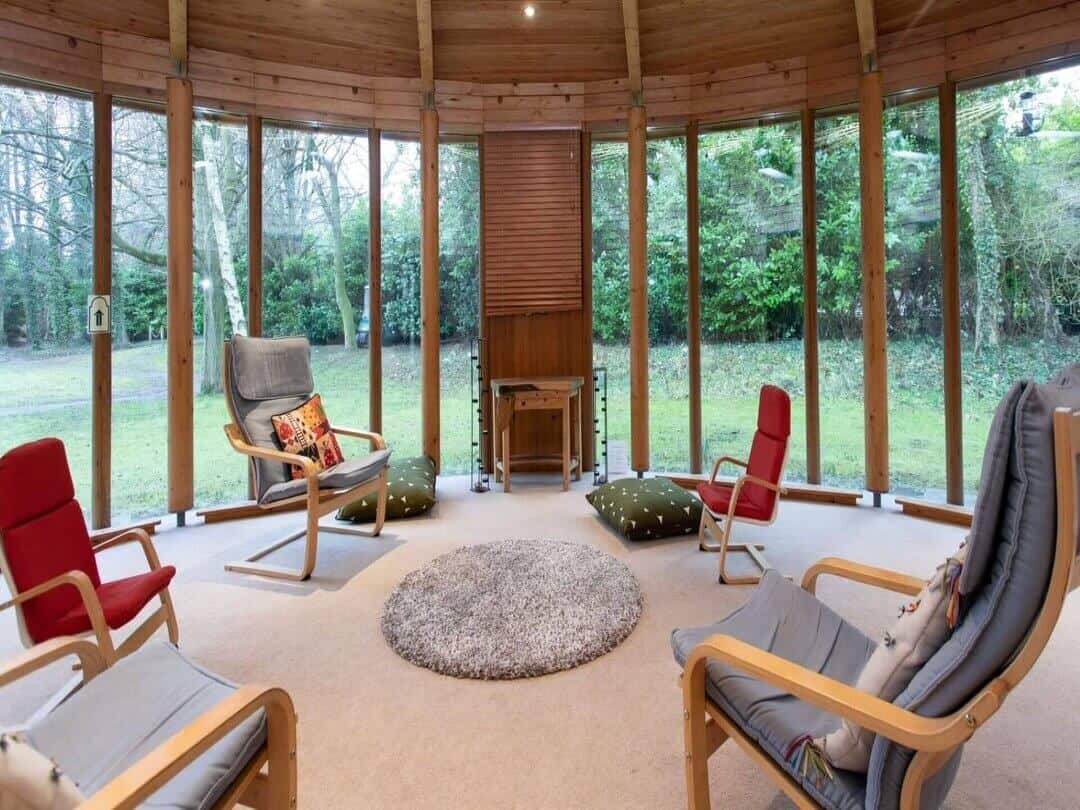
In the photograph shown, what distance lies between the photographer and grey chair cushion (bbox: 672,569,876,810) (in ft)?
4.00

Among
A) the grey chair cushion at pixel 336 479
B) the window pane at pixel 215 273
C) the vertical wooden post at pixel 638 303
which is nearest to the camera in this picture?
the grey chair cushion at pixel 336 479

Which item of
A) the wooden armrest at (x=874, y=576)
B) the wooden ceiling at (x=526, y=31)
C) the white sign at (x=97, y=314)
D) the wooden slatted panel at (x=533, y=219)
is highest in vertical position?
the wooden ceiling at (x=526, y=31)

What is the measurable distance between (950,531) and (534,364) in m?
3.28

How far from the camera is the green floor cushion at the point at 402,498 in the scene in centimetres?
405

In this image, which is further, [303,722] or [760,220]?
[760,220]

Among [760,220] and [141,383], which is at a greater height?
[760,220]

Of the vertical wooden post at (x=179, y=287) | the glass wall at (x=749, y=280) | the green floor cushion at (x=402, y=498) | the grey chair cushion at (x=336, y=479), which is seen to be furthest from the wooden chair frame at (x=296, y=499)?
the glass wall at (x=749, y=280)

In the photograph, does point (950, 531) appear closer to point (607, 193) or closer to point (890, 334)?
point (890, 334)

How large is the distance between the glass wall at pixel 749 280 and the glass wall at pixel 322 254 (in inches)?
111

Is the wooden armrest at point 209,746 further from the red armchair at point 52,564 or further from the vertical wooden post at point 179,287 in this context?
the vertical wooden post at point 179,287

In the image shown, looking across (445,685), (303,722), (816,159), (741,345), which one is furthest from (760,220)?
(303,722)

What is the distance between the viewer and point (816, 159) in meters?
4.62

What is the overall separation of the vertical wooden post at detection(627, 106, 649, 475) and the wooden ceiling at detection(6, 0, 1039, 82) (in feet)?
2.02

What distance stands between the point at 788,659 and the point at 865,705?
1.71ft
